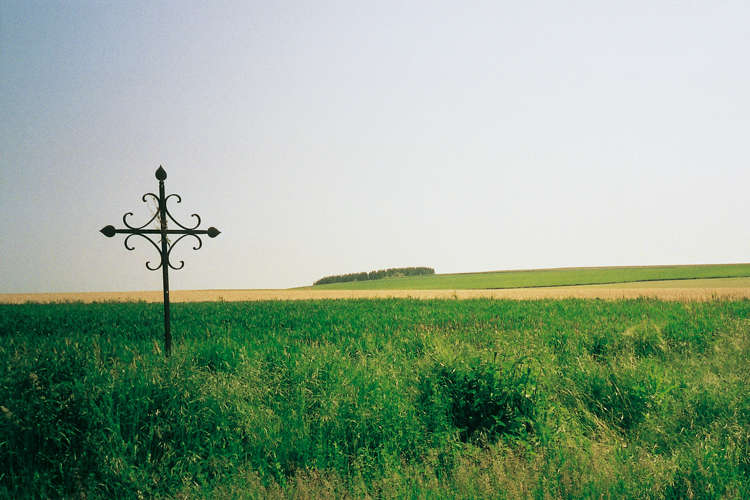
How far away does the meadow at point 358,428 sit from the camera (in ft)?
13.5

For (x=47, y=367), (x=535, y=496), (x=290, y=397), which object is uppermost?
(x=47, y=367)

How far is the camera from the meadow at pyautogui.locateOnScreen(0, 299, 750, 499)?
13.5 ft

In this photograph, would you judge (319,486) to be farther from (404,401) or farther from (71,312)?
(71,312)

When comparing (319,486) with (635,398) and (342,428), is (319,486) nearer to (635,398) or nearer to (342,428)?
(342,428)

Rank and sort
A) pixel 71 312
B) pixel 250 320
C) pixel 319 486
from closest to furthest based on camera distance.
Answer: pixel 319 486
pixel 250 320
pixel 71 312

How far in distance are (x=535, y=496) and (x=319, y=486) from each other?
2.04m

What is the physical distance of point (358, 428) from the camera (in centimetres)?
511

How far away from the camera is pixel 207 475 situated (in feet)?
14.2

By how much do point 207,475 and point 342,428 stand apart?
1.53 meters

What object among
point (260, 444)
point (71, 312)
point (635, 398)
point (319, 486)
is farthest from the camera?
point (71, 312)

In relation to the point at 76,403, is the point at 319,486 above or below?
below

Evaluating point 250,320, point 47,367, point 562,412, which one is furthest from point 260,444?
point 250,320

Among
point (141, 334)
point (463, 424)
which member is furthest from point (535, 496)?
point (141, 334)

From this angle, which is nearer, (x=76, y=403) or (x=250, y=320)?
(x=76, y=403)
